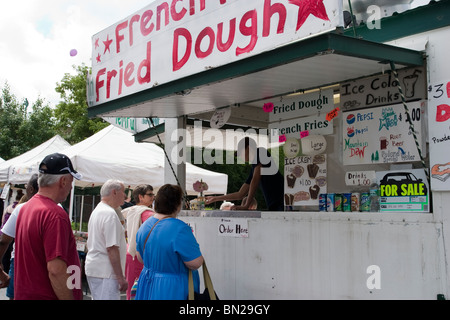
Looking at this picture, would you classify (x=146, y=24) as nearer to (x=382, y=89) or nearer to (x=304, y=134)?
(x=304, y=134)

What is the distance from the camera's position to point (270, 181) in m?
6.17

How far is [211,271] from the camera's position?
19.7ft

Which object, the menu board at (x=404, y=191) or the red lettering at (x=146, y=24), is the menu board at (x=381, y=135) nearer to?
the menu board at (x=404, y=191)

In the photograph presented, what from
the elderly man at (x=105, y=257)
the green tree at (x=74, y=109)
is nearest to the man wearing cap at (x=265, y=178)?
the elderly man at (x=105, y=257)

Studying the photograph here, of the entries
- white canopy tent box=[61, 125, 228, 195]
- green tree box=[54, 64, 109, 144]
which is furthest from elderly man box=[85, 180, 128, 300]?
green tree box=[54, 64, 109, 144]

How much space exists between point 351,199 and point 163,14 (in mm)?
2900

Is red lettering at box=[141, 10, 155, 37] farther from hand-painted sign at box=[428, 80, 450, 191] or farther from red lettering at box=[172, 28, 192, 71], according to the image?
hand-painted sign at box=[428, 80, 450, 191]

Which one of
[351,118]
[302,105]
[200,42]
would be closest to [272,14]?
[200,42]

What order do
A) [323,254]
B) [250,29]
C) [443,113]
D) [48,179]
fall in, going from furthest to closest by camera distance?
[323,254]
[250,29]
[443,113]
[48,179]

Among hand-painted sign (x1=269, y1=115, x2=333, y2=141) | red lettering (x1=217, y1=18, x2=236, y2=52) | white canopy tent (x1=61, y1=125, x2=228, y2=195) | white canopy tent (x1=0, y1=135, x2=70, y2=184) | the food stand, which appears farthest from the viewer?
white canopy tent (x1=0, y1=135, x2=70, y2=184)

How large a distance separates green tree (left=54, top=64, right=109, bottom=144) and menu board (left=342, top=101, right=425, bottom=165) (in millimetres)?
26532

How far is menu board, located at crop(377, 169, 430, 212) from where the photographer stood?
4.12 meters

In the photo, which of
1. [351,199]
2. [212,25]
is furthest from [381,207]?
[212,25]

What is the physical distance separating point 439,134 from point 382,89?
40.1 inches
